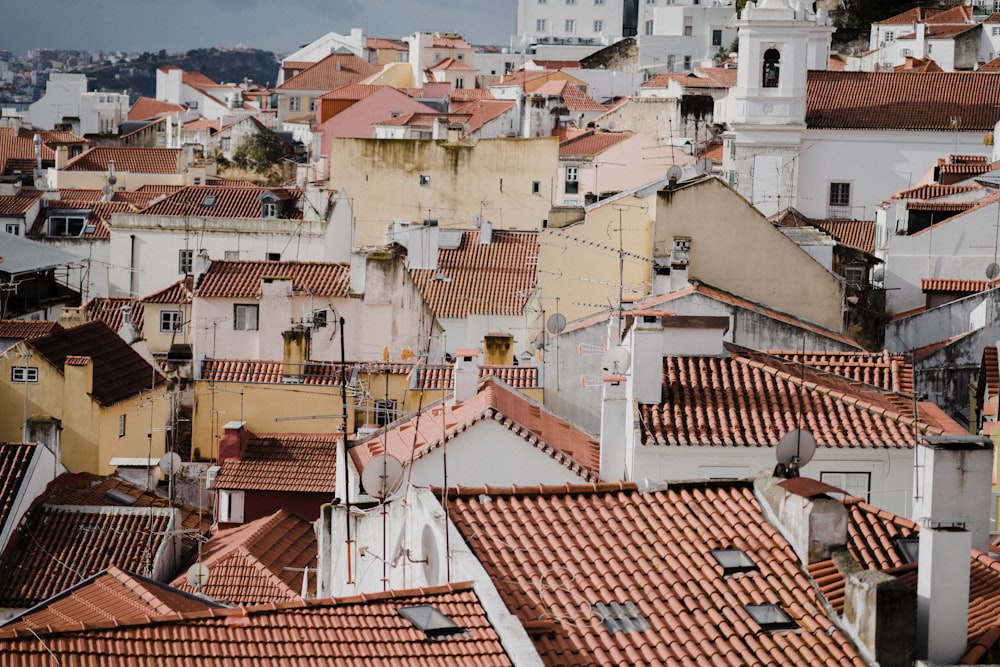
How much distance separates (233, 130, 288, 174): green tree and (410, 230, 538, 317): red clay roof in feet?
135

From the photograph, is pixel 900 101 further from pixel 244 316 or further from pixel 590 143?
pixel 244 316

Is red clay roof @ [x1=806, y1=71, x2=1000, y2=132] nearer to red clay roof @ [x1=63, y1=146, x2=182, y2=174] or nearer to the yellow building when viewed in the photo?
the yellow building

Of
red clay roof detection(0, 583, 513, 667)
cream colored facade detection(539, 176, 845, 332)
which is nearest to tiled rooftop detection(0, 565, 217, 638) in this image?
red clay roof detection(0, 583, 513, 667)

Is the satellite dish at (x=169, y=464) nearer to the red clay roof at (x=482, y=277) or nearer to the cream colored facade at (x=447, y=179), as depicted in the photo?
the red clay roof at (x=482, y=277)

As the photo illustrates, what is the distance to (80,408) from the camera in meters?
33.7

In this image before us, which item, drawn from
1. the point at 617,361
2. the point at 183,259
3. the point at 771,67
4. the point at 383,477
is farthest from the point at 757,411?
the point at 183,259

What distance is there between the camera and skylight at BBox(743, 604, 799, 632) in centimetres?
1338

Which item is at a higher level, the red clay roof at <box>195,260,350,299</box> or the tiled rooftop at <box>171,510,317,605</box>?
the red clay roof at <box>195,260,350,299</box>

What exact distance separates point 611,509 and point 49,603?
21.7 ft

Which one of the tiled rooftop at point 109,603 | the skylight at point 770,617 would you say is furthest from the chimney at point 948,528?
the tiled rooftop at point 109,603

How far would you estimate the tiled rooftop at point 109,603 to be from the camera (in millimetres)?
17031

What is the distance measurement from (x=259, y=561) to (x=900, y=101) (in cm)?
3225

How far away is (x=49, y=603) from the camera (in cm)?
1880

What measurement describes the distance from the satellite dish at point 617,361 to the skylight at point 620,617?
21.9ft
